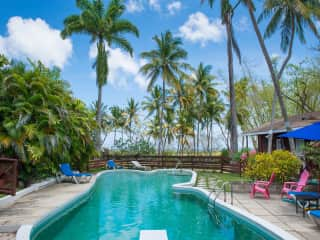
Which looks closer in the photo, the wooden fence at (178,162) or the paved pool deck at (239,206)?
the paved pool deck at (239,206)

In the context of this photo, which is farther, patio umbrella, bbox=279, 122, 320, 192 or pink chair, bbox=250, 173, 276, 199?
pink chair, bbox=250, 173, 276, 199

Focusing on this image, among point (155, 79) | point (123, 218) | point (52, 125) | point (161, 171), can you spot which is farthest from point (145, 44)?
point (123, 218)

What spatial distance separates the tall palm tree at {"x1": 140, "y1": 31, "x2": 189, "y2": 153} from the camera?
84.5 feet

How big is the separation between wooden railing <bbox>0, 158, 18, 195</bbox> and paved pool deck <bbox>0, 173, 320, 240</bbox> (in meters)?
0.58

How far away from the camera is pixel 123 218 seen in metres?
7.30

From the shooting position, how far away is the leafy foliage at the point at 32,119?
912cm

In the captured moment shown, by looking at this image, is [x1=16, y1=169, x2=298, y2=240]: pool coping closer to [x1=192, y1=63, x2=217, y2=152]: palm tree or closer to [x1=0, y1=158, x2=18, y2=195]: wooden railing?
[x1=0, y1=158, x2=18, y2=195]: wooden railing

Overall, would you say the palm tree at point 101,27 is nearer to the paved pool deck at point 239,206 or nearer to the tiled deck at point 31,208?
the tiled deck at point 31,208

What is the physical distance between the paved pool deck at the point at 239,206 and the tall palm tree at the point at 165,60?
17517 mm

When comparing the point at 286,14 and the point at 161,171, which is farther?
the point at 161,171

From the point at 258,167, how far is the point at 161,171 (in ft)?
34.0

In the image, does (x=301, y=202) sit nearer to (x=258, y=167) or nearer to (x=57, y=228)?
(x=258, y=167)

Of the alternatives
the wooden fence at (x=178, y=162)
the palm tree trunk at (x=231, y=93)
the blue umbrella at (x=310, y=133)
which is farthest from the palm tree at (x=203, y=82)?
the blue umbrella at (x=310, y=133)

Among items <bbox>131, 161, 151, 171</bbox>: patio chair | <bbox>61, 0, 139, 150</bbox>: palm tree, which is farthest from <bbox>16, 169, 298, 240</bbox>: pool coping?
<bbox>61, 0, 139, 150</bbox>: palm tree
